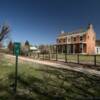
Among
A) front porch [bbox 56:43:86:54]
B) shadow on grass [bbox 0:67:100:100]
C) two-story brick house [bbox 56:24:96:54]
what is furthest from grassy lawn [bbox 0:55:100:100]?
front porch [bbox 56:43:86:54]

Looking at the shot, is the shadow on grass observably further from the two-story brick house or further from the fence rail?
the two-story brick house

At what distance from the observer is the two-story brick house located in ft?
178

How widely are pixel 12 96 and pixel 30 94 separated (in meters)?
0.79

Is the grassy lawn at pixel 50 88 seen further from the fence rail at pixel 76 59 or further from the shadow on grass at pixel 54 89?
the fence rail at pixel 76 59

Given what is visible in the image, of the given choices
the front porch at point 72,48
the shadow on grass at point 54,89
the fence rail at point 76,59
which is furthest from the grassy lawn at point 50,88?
the front porch at point 72,48

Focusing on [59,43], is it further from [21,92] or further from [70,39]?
[21,92]

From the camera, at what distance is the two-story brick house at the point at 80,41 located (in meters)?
54.2

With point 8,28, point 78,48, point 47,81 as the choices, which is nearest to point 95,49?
point 78,48

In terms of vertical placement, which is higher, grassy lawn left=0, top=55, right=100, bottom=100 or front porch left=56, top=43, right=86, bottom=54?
front porch left=56, top=43, right=86, bottom=54

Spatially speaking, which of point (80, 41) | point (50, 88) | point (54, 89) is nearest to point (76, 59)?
point (50, 88)

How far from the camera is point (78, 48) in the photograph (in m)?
55.8

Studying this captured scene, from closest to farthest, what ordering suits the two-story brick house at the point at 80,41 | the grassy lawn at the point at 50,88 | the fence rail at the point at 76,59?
the grassy lawn at the point at 50,88 < the fence rail at the point at 76,59 < the two-story brick house at the point at 80,41

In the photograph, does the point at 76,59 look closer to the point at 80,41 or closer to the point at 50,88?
the point at 50,88

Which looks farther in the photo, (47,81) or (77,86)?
(47,81)
